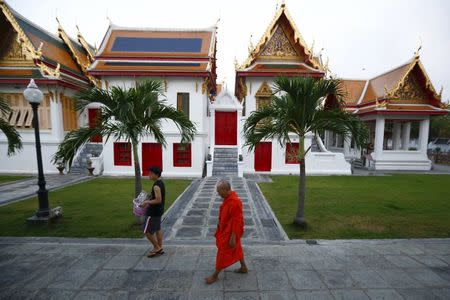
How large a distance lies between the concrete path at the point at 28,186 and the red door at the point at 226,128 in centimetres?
851

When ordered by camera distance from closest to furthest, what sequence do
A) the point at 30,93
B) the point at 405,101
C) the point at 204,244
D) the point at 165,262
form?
the point at 165,262
the point at 204,244
the point at 30,93
the point at 405,101

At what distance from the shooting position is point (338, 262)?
15.1 feet

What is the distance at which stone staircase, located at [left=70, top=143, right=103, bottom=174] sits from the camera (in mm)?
15266

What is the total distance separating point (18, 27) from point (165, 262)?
18.0m

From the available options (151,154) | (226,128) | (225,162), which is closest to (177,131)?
(151,154)

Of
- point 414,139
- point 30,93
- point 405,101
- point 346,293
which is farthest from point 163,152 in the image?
point 414,139

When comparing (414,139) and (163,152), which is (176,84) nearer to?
(163,152)

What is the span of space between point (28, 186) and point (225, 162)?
34.2ft

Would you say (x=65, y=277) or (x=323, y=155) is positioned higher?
(x=323, y=155)

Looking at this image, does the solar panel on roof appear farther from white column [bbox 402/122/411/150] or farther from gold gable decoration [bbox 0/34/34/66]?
white column [bbox 402/122/411/150]

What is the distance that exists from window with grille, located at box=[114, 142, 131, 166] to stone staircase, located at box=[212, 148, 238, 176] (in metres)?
5.61

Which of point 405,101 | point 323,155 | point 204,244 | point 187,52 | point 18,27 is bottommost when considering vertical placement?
point 204,244

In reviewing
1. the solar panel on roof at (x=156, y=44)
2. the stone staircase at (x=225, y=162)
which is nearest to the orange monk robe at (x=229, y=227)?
the stone staircase at (x=225, y=162)

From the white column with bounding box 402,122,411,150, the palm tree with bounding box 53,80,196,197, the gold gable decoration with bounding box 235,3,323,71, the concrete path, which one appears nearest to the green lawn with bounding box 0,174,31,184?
the concrete path
